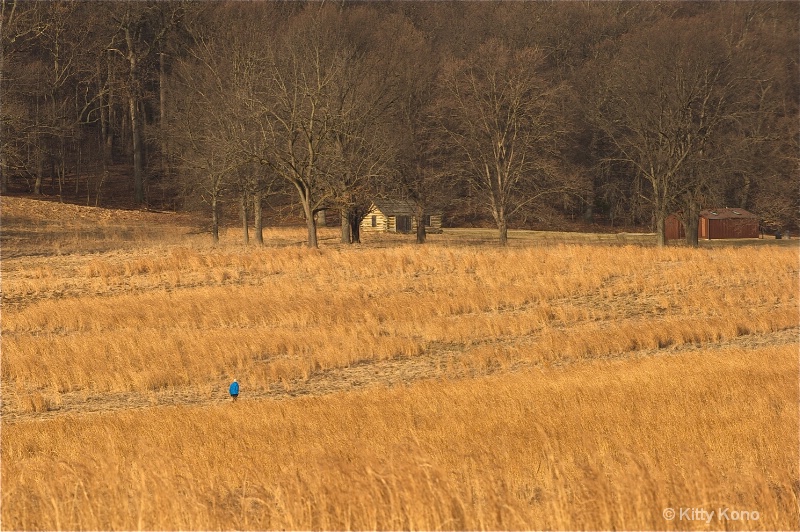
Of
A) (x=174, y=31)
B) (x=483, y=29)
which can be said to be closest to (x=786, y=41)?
(x=483, y=29)

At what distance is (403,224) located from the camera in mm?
69188

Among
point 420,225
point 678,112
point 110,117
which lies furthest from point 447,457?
point 110,117

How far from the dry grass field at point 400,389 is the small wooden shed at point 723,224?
106 ft

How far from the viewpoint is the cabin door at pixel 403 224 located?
6881 cm

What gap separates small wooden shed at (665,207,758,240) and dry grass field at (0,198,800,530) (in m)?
32.2

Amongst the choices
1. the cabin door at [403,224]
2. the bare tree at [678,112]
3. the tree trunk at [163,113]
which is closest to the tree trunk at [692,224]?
the bare tree at [678,112]

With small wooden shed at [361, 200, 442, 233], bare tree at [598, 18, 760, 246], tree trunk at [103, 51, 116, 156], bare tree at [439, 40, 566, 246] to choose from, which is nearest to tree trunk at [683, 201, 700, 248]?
bare tree at [598, 18, 760, 246]

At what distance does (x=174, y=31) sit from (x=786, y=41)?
54.4 metres

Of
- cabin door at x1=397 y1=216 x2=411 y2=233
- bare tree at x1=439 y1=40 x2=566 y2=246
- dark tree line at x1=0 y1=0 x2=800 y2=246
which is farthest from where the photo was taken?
cabin door at x1=397 y1=216 x2=411 y2=233

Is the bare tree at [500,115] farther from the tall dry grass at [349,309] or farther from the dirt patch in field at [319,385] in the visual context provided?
the dirt patch in field at [319,385]

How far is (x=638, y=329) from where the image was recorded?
21.4m

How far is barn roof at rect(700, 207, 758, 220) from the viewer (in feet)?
217

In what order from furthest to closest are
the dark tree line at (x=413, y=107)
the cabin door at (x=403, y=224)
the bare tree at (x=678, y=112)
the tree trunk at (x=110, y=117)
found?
the tree trunk at (x=110, y=117) < the cabin door at (x=403, y=224) < the bare tree at (x=678, y=112) < the dark tree line at (x=413, y=107)

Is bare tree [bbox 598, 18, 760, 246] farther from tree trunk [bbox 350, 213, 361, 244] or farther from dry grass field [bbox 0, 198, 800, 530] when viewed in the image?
tree trunk [bbox 350, 213, 361, 244]
